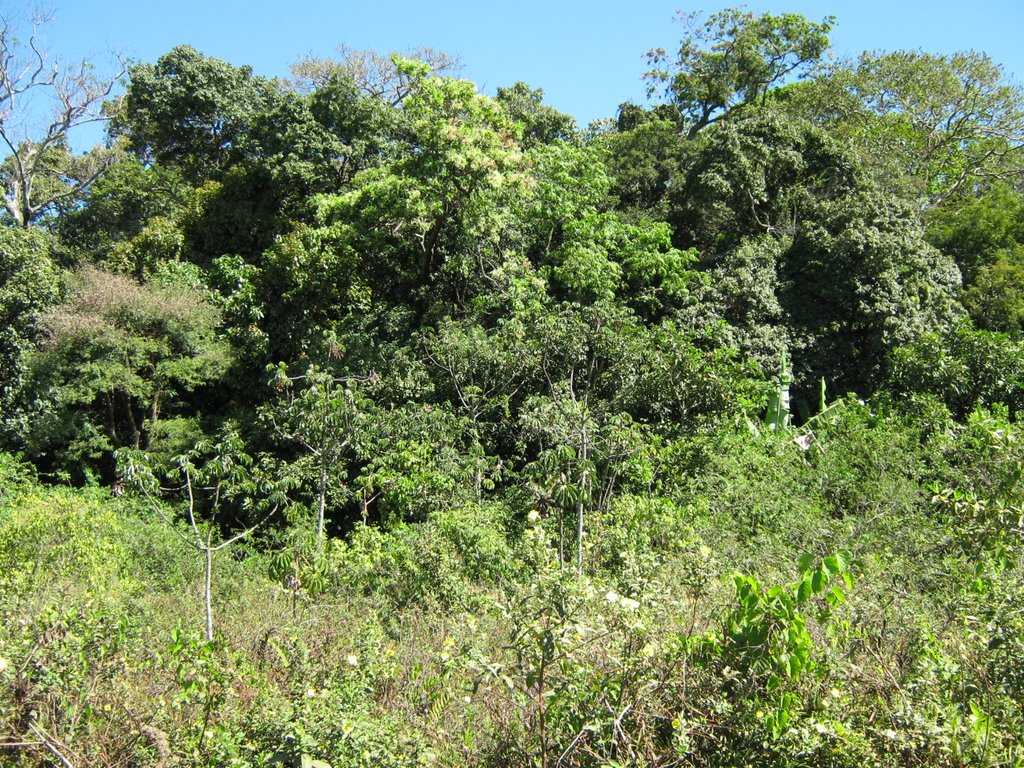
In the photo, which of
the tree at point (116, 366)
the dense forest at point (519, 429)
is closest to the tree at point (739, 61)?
the dense forest at point (519, 429)

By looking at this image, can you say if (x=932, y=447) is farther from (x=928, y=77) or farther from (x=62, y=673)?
(x=928, y=77)

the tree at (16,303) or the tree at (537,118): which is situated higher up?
the tree at (537,118)

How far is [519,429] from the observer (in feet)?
38.6

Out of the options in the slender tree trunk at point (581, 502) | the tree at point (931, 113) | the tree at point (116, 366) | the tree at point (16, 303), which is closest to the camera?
the slender tree trunk at point (581, 502)

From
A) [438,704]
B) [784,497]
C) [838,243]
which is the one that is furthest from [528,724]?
[838,243]

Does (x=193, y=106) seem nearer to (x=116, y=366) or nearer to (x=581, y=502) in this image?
(x=116, y=366)

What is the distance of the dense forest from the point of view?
3961mm

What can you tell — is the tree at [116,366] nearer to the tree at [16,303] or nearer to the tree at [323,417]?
the tree at [16,303]

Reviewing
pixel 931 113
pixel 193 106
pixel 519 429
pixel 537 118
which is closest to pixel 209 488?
pixel 519 429

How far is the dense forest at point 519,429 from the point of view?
3.96 metres

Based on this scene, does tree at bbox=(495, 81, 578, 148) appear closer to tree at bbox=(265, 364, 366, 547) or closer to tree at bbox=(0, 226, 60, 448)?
tree at bbox=(0, 226, 60, 448)

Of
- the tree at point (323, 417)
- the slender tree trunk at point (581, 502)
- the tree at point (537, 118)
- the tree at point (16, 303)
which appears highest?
the tree at point (537, 118)

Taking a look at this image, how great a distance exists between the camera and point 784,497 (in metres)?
9.21

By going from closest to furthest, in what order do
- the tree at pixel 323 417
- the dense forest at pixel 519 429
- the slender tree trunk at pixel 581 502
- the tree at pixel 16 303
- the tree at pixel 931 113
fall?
the dense forest at pixel 519 429 < the slender tree trunk at pixel 581 502 < the tree at pixel 323 417 < the tree at pixel 16 303 < the tree at pixel 931 113
